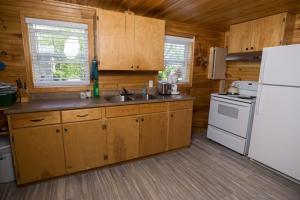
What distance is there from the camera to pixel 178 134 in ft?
9.31

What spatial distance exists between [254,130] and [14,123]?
3.16 m

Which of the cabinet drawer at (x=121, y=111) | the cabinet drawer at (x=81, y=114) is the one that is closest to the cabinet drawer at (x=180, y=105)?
the cabinet drawer at (x=121, y=111)

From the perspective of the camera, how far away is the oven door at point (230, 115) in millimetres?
2721

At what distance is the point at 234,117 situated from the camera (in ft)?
9.39

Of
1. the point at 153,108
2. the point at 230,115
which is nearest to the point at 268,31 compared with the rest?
the point at 230,115

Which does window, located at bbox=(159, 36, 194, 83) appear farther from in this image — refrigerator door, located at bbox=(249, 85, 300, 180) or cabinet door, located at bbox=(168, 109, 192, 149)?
refrigerator door, located at bbox=(249, 85, 300, 180)

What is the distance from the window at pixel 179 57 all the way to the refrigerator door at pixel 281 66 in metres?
1.43

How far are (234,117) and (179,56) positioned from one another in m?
1.58

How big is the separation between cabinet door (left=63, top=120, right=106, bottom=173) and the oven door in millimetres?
2110

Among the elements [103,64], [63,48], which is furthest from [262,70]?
[63,48]

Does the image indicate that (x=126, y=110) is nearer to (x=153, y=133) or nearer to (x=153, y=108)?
(x=153, y=108)

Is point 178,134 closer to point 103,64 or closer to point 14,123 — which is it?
point 103,64

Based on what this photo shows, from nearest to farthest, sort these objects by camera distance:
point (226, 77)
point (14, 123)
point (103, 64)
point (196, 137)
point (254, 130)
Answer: point (14, 123) < point (103, 64) < point (254, 130) < point (196, 137) < point (226, 77)

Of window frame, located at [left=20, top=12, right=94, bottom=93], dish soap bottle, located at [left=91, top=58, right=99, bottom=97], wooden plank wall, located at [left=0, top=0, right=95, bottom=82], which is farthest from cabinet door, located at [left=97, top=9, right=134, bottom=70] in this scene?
wooden plank wall, located at [left=0, top=0, right=95, bottom=82]
